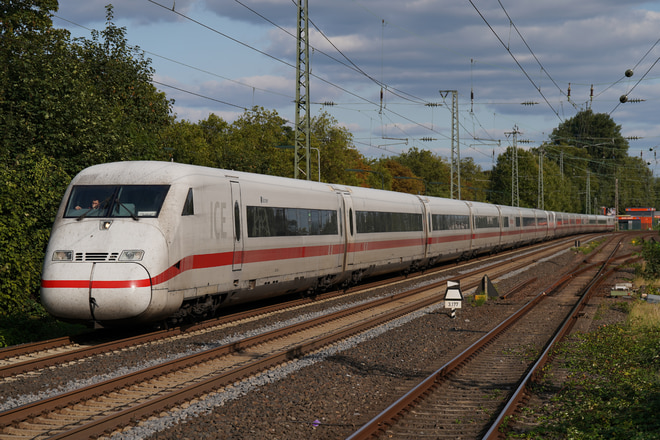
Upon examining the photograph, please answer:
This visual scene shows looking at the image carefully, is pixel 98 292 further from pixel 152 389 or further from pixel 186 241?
pixel 152 389

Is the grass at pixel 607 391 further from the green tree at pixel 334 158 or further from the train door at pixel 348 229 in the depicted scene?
the green tree at pixel 334 158

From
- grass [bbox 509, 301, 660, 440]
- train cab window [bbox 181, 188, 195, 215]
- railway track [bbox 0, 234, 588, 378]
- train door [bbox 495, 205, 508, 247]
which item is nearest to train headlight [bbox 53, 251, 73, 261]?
railway track [bbox 0, 234, 588, 378]

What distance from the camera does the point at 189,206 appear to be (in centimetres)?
1313

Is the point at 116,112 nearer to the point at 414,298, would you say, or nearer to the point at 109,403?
the point at 414,298

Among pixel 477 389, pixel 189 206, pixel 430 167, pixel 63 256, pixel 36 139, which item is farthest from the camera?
pixel 430 167

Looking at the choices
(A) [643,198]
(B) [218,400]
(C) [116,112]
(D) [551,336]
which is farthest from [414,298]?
(A) [643,198]

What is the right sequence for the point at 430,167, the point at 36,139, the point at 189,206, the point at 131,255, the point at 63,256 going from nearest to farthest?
the point at 131,255 → the point at 63,256 → the point at 189,206 → the point at 36,139 → the point at 430,167

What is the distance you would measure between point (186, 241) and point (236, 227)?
6.56 ft

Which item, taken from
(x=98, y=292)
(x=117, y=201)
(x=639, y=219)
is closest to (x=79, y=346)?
(x=98, y=292)

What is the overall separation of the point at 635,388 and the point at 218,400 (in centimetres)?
538

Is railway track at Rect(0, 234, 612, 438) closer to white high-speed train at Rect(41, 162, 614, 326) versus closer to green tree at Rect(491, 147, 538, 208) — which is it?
white high-speed train at Rect(41, 162, 614, 326)

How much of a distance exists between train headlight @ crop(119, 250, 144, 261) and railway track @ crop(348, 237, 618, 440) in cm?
531

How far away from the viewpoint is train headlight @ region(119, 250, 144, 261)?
11.8 metres

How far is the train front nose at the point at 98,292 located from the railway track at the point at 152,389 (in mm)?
1606
